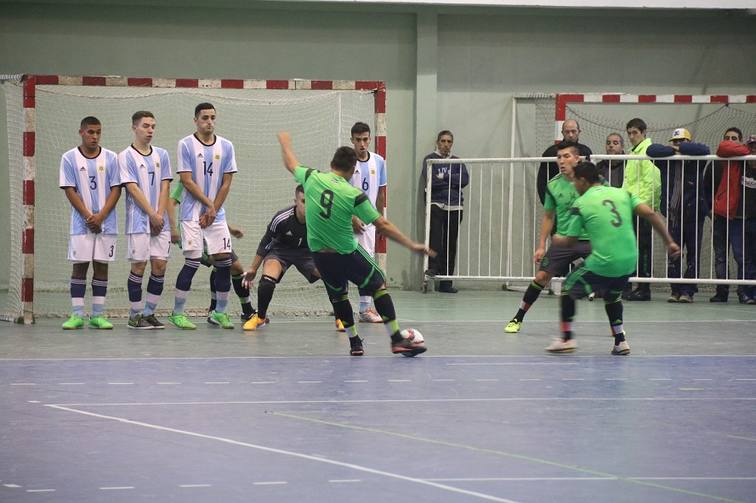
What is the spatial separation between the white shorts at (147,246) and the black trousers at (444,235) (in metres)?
6.16

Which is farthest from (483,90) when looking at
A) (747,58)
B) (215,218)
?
(215,218)

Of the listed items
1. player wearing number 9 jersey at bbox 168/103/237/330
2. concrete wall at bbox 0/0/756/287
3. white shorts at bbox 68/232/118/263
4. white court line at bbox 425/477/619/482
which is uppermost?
concrete wall at bbox 0/0/756/287

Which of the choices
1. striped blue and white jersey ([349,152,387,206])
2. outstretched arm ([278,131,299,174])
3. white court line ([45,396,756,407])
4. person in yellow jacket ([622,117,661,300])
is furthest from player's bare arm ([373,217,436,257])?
person in yellow jacket ([622,117,661,300])

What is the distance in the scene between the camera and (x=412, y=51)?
18859 mm

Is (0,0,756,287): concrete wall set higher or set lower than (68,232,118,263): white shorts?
higher

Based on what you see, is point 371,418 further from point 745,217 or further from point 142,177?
point 745,217

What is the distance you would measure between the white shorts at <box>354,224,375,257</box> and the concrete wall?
5.48 m

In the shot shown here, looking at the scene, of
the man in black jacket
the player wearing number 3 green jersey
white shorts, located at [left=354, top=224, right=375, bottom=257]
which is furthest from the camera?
the man in black jacket

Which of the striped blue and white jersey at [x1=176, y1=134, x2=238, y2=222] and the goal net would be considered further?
the goal net

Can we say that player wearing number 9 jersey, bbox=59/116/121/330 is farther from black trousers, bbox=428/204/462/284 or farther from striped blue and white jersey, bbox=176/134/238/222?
black trousers, bbox=428/204/462/284

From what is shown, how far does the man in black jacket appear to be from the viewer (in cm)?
1812

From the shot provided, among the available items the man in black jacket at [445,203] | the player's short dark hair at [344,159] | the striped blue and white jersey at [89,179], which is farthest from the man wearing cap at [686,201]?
the striped blue and white jersey at [89,179]

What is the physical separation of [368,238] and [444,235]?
501 centimetres

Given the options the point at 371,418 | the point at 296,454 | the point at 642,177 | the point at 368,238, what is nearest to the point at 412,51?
the point at 642,177
